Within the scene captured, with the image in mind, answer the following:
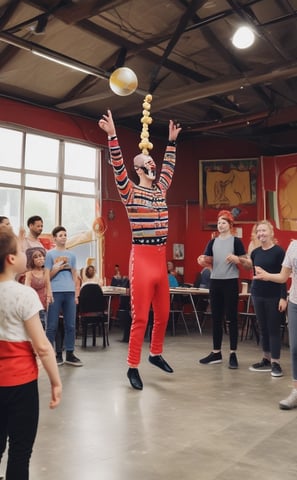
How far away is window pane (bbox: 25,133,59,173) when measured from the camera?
820cm

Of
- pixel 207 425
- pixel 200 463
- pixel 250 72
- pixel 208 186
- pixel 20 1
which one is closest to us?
Answer: pixel 200 463

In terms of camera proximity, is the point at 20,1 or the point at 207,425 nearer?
the point at 207,425

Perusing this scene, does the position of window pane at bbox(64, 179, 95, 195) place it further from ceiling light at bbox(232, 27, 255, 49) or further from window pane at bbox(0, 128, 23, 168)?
ceiling light at bbox(232, 27, 255, 49)

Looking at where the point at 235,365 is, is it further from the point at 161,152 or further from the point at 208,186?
the point at 161,152

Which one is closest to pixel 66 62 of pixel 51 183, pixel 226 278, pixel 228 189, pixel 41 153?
pixel 41 153

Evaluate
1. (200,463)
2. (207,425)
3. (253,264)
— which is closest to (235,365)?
(253,264)

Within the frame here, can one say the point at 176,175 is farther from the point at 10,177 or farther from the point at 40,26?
the point at 40,26

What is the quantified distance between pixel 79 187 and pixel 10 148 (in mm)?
1501

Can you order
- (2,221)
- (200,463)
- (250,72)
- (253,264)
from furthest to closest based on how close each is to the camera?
(250,72), (253,264), (2,221), (200,463)

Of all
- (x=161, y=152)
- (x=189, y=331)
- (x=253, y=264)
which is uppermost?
(x=161, y=152)

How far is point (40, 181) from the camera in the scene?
8.38 metres

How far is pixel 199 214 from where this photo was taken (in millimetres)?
10109

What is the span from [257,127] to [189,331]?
13.0ft

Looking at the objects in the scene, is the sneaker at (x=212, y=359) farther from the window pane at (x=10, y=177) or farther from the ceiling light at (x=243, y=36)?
the window pane at (x=10, y=177)
